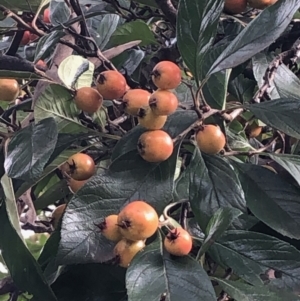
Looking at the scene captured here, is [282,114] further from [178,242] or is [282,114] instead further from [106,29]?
[106,29]

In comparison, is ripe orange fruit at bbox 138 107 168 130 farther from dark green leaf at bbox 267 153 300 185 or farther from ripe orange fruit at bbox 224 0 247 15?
ripe orange fruit at bbox 224 0 247 15

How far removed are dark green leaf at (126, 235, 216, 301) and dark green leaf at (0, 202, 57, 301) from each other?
110 mm

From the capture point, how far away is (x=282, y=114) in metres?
0.67

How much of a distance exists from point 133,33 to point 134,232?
45 cm

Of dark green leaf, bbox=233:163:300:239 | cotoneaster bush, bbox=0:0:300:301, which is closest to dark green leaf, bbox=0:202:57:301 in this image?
cotoneaster bush, bbox=0:0:300:301

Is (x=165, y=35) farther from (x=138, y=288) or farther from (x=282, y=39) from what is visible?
(x=138, y=288)

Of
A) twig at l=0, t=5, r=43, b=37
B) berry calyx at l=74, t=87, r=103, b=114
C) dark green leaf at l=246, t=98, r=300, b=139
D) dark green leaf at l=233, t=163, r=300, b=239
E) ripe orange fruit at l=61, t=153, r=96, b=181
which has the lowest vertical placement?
ripe orange fruit at l=61, t=153, r=96, b=181

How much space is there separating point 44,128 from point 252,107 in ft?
0.72

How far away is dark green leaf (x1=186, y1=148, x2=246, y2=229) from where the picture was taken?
658 millimetres

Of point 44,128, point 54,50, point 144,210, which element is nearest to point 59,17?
point 54,50

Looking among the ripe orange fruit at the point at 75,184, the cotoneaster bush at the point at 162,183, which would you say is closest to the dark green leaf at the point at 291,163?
the cotoneaster bush at the point at 162,183

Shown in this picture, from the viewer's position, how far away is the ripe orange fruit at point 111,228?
1.96 ft

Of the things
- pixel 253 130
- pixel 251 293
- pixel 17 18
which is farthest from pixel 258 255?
pixel 17 18

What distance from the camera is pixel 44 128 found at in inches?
26.5
